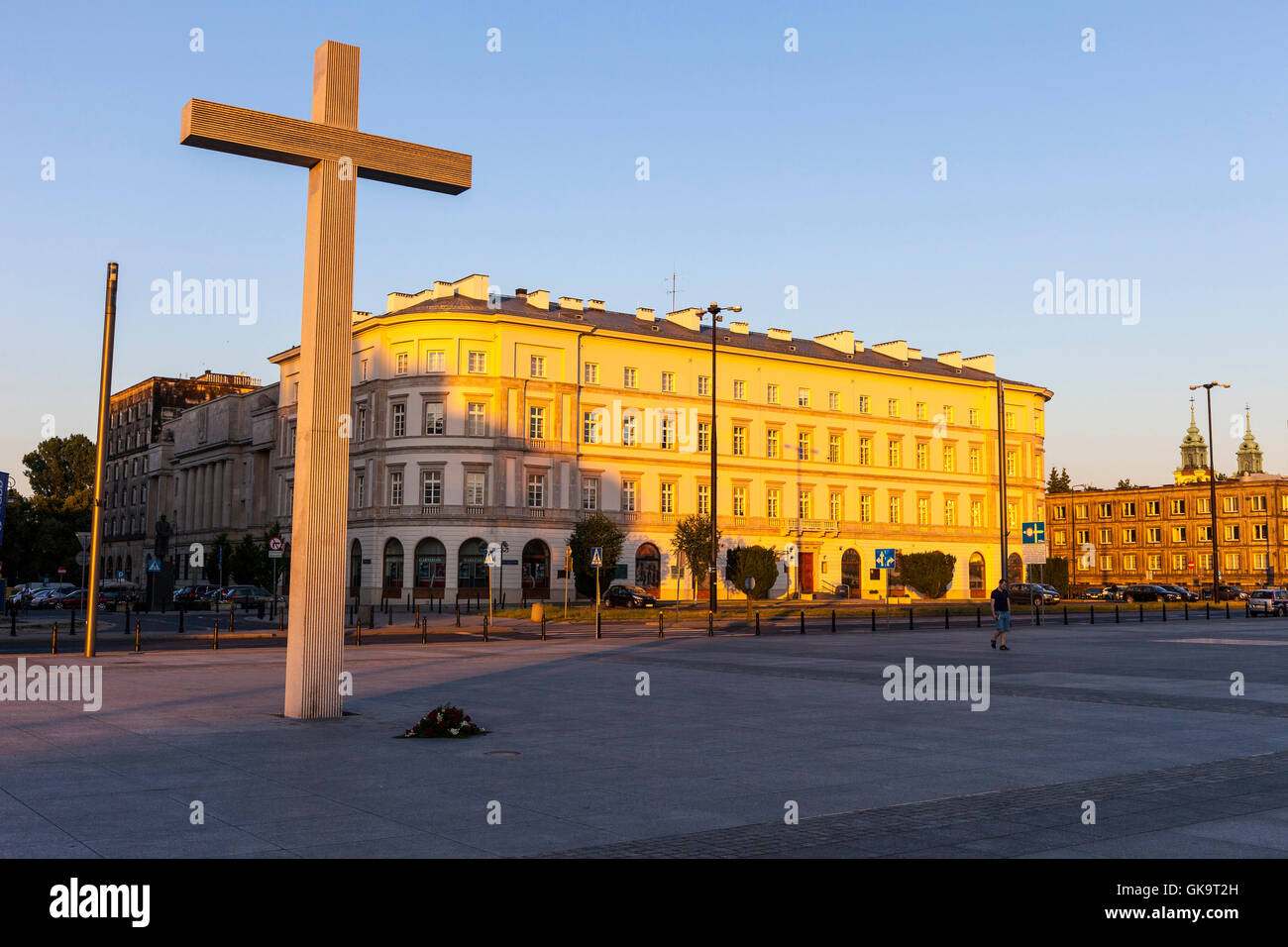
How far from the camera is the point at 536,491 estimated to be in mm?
75250

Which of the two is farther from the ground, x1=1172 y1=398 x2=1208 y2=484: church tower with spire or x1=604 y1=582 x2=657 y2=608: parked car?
x1=1172 y1=398 x2=1208 y2=484: church tower with spire

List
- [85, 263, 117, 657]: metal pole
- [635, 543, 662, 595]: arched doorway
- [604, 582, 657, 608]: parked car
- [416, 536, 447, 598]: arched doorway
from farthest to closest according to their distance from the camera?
[635, 543, 662, 595]: arched doorway, [416, 536, 447, 598]: arched doorway, [604, 582, 657, 608]: parked car, [85, 263, 117, 657]: metal pole

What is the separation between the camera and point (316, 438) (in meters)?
14.4

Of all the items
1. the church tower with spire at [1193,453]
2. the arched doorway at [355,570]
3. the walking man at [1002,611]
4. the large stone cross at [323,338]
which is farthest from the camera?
the church tower with spire at [1193,453]

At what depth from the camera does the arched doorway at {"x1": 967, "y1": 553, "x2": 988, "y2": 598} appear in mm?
96506

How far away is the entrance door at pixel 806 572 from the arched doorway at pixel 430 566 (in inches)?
1135

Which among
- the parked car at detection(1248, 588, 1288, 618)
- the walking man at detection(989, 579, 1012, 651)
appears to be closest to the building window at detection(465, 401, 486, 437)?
the parked car at detection(1248, 588, 1288, 618)

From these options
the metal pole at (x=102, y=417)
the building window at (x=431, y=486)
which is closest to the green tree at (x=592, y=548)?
the building window at (x=431, y=486)

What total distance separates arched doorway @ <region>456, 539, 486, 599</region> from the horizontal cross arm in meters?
57.1

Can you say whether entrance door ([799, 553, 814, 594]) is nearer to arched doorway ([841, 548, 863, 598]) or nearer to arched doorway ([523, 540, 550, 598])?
arched doorway ([841, 548, 863, 598])

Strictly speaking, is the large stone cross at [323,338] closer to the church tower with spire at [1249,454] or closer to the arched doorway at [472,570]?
the arched doorway at [472,570]

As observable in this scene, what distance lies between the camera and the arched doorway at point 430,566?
71688 millimetres
